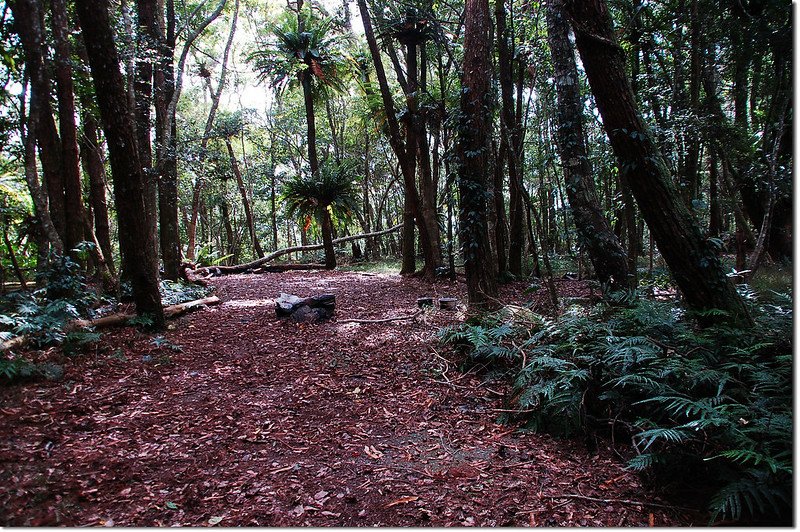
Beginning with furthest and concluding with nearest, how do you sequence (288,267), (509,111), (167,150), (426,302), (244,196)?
(244,196) → (288,267) → (509,111) → (167,150) → (426,302)

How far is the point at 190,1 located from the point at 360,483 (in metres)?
17.3

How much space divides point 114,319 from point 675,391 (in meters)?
6.64

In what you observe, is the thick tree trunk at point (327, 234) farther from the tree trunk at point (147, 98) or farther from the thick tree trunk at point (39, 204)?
the thick tree trunk at point (39, 204)

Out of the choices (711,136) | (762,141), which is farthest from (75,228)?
(762,141)

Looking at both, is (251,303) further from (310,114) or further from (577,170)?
(310,114)

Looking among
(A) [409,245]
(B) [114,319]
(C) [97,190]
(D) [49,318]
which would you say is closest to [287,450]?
(D) [49,318]

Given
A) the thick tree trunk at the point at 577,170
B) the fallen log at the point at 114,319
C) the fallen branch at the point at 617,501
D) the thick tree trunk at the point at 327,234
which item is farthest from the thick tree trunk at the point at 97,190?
the fallen branch at the point at 617,501

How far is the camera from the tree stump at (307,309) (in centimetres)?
691

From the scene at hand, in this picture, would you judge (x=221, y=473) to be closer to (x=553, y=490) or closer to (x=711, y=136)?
(x=553, y=490)

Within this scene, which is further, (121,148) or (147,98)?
(147,98)

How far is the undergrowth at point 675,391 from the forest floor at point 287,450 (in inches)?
→ 9.9

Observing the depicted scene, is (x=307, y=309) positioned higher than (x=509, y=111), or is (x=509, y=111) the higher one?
(x=509, y=111)

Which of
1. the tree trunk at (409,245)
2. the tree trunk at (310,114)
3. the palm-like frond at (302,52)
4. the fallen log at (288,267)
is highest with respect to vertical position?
the palm-like frond at (302,52)

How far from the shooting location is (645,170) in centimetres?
398
